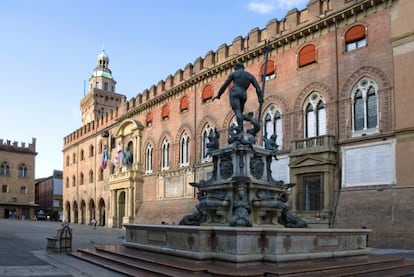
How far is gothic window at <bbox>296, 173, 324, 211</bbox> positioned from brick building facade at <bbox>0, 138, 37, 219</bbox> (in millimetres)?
57294

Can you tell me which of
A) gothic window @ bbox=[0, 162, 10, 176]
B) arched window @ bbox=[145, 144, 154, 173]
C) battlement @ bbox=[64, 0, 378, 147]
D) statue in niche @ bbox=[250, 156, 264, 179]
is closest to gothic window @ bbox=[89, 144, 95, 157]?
battlement @ bbox=[64, 0, 378, 147]

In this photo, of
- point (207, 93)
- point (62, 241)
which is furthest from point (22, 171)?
point (62, 241)

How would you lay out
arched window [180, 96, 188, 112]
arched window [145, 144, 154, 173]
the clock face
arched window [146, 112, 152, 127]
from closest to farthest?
arched window [180, 96, 188, 112], arched window [145, 144, 154, 173], arched window [146, 112, 152, 127], the clock face

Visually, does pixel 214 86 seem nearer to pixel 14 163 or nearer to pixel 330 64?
pixel 330 64

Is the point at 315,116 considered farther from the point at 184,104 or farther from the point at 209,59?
the point at 184,104

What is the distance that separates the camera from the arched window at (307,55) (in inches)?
1028

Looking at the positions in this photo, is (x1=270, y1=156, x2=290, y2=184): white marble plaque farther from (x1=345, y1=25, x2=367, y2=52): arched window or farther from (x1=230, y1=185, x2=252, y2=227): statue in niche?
(x1=230, y1=185, x2=252, y2=227): statue in niche

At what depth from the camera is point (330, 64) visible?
2492 centimetres

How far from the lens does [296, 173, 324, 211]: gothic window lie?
2422 cm

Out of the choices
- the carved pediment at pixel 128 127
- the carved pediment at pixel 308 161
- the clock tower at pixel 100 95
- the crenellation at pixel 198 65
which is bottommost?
the carved pediment at pixel 308 161

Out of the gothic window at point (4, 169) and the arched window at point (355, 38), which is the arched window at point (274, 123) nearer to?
the arched window at point (355, 38)

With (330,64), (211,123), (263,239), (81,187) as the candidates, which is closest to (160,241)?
(263,239)

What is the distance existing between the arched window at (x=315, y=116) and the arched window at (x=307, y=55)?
189cm

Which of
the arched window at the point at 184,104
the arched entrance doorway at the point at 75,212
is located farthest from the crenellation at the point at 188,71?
the arched entrance doorway at the point at 75,212
